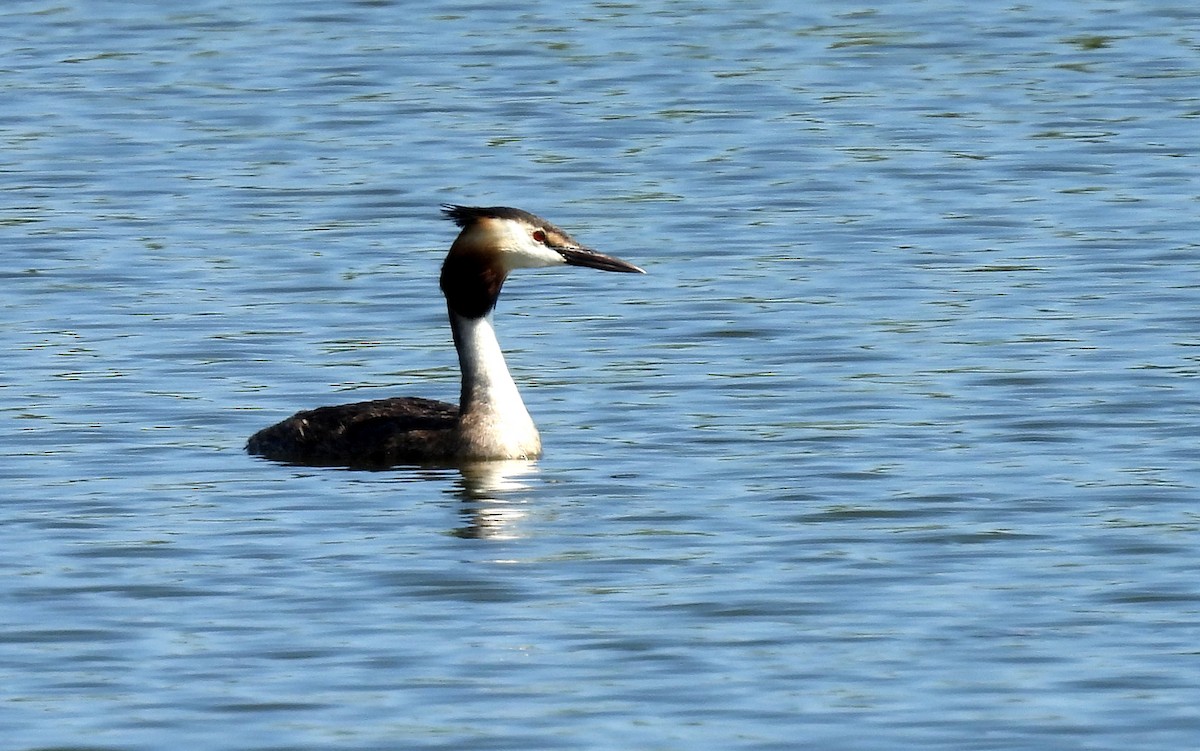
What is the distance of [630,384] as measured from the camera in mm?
16125

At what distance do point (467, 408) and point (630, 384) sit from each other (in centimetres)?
174

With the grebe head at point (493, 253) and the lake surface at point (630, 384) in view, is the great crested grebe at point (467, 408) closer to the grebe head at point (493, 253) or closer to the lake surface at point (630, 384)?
the grebe head at point (493, 253)

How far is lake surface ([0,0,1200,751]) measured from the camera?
34.0 feet

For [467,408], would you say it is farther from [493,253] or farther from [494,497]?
[494,497]

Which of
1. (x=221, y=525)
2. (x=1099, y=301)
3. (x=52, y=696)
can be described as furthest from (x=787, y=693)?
(x=1099, y=301)

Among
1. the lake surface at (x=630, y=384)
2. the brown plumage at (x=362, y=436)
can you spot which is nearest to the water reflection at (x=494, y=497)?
the lake surface at (x=630, y=384)

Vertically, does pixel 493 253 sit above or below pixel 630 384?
above

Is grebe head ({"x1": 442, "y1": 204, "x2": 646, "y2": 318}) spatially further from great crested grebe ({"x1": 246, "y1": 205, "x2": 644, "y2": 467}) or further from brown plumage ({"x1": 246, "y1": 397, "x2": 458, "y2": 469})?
brown plumage ({"x1": 246, "y1": 397, "x2": 458, "y2": 469})

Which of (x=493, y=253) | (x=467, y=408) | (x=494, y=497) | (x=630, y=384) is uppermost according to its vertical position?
(x=493, y=253)

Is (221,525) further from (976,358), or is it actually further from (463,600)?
(976,358)

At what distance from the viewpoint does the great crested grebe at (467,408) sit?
1434 cm

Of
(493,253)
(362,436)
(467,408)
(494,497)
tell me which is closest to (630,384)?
(493,253)

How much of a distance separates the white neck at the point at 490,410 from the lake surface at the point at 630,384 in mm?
183

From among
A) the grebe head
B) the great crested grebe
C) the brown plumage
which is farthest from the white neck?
the grebe head
